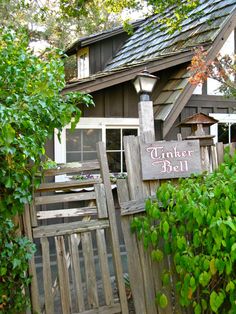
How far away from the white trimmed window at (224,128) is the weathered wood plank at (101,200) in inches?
169

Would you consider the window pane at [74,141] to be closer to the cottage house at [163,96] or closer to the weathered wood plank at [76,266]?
the cottage house at [163,96]

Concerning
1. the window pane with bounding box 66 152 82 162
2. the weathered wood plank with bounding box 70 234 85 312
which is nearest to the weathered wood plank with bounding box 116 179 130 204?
the weathered wood plank with bounding box 70 234 85 312

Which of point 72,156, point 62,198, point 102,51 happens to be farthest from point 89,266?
point 102,51

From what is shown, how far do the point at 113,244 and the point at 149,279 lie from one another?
1.41 feet

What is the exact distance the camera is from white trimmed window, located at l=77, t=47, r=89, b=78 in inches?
402

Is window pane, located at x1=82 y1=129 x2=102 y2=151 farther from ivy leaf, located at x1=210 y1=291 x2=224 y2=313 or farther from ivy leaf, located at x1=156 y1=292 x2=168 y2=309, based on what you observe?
A: ivy leaf, located at x1=210 y1=291 x2=224 y2=313

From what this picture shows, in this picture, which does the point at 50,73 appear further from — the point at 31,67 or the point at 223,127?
the point at 223,127

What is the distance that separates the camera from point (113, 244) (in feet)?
10.5

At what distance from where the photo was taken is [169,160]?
322 centimetres

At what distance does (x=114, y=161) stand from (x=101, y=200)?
3.23 m

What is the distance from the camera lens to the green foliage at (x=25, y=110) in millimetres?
2498

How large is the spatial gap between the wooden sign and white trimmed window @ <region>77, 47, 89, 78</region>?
7353mm

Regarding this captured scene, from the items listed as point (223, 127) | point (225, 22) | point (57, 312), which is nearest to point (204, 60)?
point (225, 22)

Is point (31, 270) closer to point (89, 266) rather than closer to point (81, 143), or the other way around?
point (89, 266)
